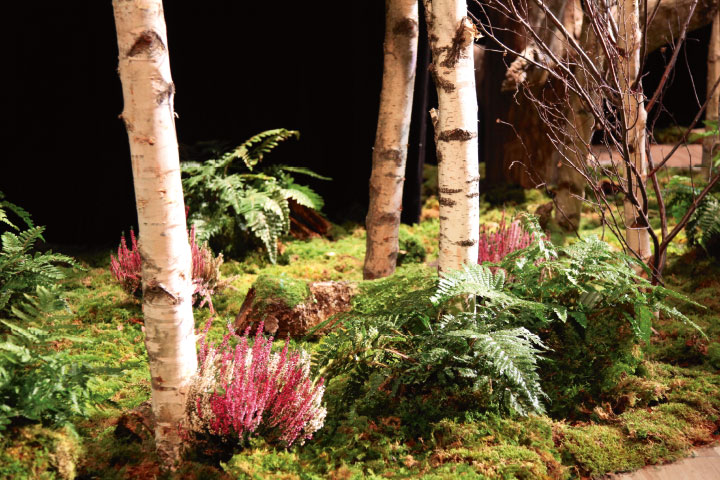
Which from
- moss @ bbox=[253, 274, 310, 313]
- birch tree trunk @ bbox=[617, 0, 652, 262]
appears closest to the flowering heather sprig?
moss @ bbox=[253, 274, 310, 313]

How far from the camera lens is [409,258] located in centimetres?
634

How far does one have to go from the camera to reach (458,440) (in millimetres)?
3076

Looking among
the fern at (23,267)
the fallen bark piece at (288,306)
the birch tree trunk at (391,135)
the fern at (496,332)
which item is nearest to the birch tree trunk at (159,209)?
the fern at (496,332)

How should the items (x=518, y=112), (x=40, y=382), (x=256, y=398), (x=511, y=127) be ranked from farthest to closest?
(x=511, y=127), (x=518, y=112), (x=256, y=398), (x=40, y=382)

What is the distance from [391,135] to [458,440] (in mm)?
3088

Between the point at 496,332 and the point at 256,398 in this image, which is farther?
the point at 496,332

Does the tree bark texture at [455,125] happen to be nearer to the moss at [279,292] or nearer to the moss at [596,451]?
the moss at [596,451]

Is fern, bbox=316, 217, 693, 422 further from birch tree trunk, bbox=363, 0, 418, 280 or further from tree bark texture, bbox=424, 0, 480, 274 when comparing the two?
birch tree trunk, bbox=363, 0, 418, 280

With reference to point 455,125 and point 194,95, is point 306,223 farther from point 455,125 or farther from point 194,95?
point 455,125

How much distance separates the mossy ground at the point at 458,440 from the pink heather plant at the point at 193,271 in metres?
0.52

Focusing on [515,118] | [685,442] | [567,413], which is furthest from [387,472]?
[515,118]

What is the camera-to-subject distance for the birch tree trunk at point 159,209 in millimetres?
2403

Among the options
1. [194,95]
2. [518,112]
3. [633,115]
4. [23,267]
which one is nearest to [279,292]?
[23,267]

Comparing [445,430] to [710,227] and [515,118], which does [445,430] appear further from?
[515,118]
